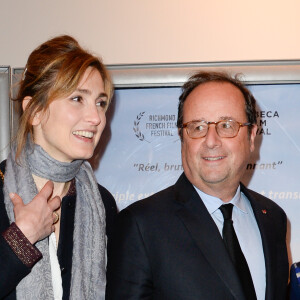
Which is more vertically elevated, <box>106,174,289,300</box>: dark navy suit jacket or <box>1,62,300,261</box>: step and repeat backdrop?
<box>1,62,300,261</box>: step and repeat backdrop

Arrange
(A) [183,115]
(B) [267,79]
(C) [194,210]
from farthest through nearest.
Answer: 1. (B) [267,79]
2. (A) [183,115]
3. (C) [194,210]

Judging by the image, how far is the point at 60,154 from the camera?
2.10 meters

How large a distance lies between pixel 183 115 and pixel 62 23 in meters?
0.98

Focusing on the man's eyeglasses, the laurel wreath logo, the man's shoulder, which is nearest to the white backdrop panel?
the laurel wreath logo

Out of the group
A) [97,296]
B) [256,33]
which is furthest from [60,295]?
[256,33]

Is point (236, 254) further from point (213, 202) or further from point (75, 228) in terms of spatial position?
point (75, 228)

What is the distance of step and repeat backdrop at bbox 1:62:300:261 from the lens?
8.89 feet

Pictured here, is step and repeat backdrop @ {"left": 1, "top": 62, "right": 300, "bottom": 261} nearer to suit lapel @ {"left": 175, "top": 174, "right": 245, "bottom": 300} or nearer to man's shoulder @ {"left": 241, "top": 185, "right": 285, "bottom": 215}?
man's shoulder @ {"left": 241, "top": 185, "right": 285, "bottom": 215}

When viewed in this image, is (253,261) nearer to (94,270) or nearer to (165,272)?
(165,272)

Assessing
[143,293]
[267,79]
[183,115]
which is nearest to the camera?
[143,293]

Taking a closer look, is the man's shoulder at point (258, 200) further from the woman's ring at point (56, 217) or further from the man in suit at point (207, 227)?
the woman's ring at point (56, 217)

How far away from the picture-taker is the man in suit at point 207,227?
1887 millimetres

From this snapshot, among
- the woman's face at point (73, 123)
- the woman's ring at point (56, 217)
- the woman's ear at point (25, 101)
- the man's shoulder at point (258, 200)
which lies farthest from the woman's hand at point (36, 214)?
the man's shoulder at point (258, 200)

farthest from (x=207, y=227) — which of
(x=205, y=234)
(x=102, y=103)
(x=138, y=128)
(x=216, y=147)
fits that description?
(x=138, y=128)
